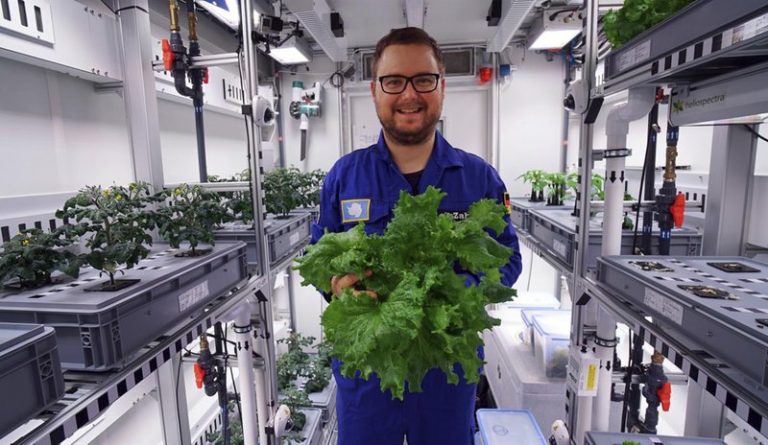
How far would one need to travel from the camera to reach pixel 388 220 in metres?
1.33

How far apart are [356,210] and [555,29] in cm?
285

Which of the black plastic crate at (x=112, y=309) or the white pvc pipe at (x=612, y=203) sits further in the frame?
the white pvc pipe at (x=612, y=203)

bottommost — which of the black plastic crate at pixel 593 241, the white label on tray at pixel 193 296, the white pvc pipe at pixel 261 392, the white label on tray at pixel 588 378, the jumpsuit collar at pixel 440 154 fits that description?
the white pvc pipe at pixel 261 392

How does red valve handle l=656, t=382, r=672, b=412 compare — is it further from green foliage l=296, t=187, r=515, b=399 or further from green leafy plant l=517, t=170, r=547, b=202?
green leafy plant l=517, t=170, r=547, b=202

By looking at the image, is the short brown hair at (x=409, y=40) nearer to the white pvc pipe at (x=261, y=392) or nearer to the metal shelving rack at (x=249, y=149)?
the metal shelving rack at (x=249, y=149)

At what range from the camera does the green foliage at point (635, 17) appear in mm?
1127

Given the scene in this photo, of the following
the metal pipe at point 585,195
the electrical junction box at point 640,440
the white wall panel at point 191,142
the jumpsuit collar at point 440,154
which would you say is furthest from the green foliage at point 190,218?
the electrical junction box at point 640,440

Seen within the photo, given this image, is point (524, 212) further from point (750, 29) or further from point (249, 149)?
point (750, 29)

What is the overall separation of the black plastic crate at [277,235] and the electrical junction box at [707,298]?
1.59 meters

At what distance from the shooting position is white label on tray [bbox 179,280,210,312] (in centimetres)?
128

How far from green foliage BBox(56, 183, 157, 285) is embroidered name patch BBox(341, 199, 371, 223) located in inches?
24.7

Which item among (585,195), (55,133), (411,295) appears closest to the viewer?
(411,295)

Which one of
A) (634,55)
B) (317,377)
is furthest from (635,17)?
(317,377)

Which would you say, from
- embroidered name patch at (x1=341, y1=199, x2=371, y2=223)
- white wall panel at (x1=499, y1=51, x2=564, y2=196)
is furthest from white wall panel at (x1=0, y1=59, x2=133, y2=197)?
white wall panel at (x1=499, y1=51, x2=564, y2=196)
